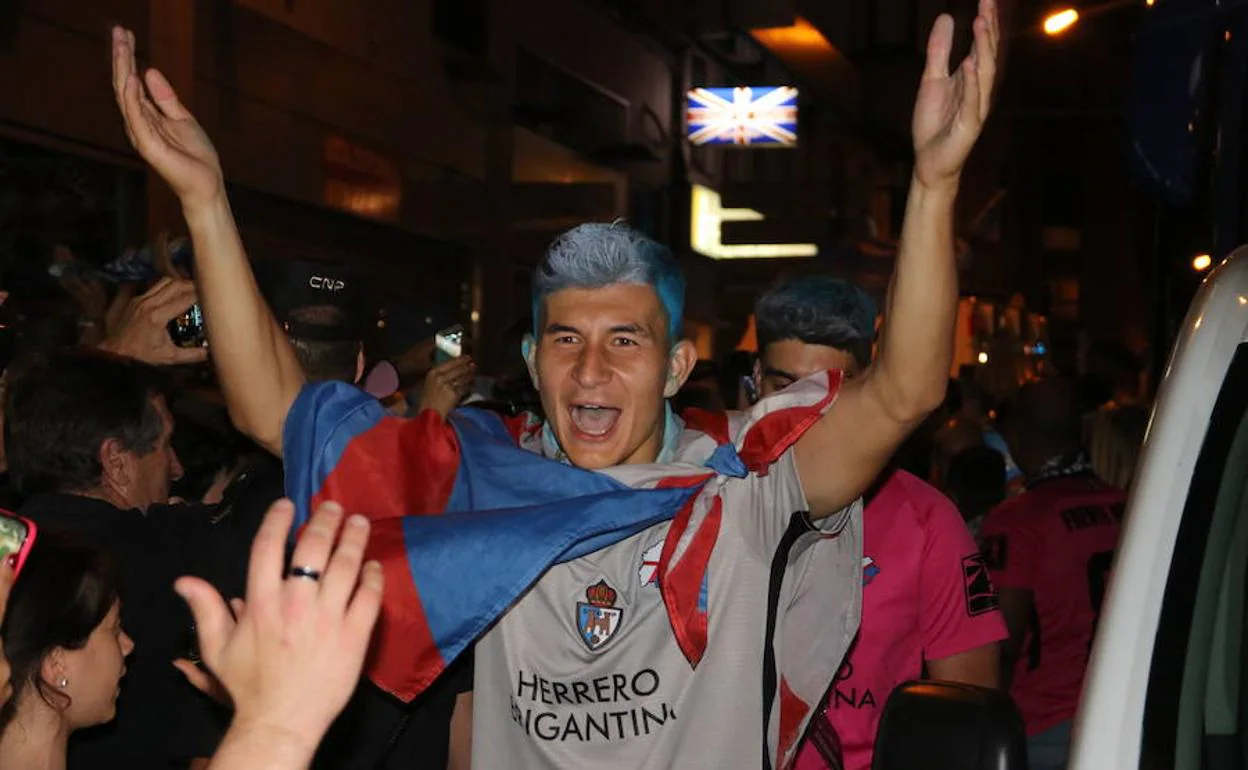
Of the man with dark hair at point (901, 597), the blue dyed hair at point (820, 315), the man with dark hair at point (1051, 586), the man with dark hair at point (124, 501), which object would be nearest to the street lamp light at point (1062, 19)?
the man with dark hair at point (1051, 586)

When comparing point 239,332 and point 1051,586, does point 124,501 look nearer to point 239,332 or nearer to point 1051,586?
point 239,332

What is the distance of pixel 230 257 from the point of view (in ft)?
10.9

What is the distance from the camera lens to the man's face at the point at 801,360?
439cm

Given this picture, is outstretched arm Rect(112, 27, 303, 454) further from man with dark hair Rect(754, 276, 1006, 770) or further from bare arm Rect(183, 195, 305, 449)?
man with dark hair Rect(754, 276, 1006, 770)

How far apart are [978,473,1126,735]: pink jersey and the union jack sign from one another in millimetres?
15296

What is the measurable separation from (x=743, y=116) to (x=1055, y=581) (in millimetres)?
15857

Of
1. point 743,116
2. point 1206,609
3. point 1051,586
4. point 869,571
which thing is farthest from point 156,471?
point 743,116

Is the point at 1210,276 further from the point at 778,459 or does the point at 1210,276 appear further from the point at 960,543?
the point at 960,543

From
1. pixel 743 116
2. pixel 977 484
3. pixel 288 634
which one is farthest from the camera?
pixel 743 116

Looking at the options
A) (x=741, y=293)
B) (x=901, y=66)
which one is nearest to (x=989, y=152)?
(x=901, y=66)

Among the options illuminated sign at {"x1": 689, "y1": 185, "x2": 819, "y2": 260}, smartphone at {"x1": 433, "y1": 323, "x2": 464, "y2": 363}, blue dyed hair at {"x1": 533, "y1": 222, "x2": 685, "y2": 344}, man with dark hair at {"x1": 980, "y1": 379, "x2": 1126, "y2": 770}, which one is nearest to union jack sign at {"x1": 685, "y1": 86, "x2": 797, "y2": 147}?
illuminated sign at {"x1": 689, "y1": 185, "x2": 819, "y2": 260}

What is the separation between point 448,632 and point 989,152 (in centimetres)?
3702

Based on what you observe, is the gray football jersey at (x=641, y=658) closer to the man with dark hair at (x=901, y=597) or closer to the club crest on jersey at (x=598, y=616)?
the club crest on jersey at (x=598, y=616)

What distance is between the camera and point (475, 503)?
3.42 metres
